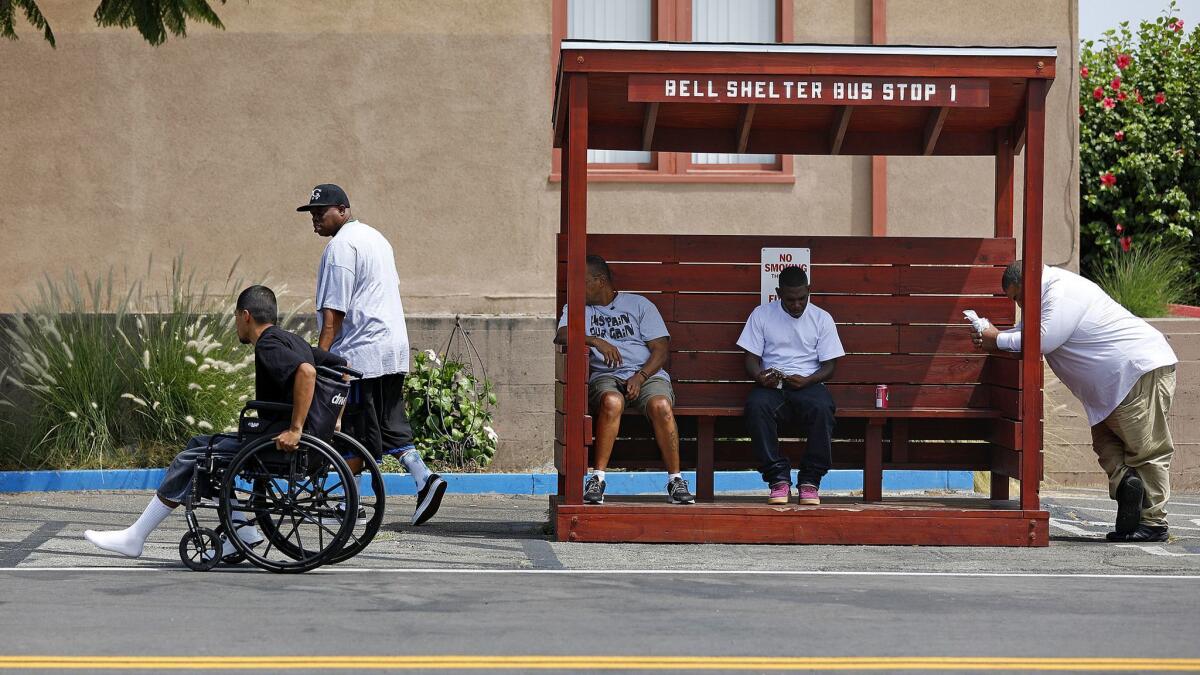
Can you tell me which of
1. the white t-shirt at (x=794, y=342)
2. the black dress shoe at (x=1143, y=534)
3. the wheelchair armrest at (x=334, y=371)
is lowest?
the black dress shoe at (x=1143, y=534)

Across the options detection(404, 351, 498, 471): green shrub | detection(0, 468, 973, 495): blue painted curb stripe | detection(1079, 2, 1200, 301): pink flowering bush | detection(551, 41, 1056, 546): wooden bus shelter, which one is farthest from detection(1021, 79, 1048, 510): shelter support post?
detection(1079, 2, 1200, 301): pink flowering bush

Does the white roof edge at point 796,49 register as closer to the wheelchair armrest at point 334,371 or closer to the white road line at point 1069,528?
the wheelchair armrest at point 334,371

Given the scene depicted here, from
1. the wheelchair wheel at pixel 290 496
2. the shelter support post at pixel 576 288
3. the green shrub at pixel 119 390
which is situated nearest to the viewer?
the wheelchair wheel at pixel 290 496

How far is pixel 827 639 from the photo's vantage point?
6.12 metres

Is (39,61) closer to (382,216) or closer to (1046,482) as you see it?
(382,216)

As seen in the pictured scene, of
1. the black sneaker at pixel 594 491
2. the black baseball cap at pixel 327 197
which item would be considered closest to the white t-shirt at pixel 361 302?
the black baseball cap at pixel 327 197

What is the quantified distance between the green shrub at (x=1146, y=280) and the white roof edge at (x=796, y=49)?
533cm

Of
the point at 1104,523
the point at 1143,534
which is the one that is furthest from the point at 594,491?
the point at 1104,523

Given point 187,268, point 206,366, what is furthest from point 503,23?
point 206,366

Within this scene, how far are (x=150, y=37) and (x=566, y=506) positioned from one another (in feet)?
13.7

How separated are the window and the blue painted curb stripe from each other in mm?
2825

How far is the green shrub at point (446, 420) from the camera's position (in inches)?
485

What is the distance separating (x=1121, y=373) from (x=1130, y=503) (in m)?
0.74

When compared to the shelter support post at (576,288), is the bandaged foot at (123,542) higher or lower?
lower
